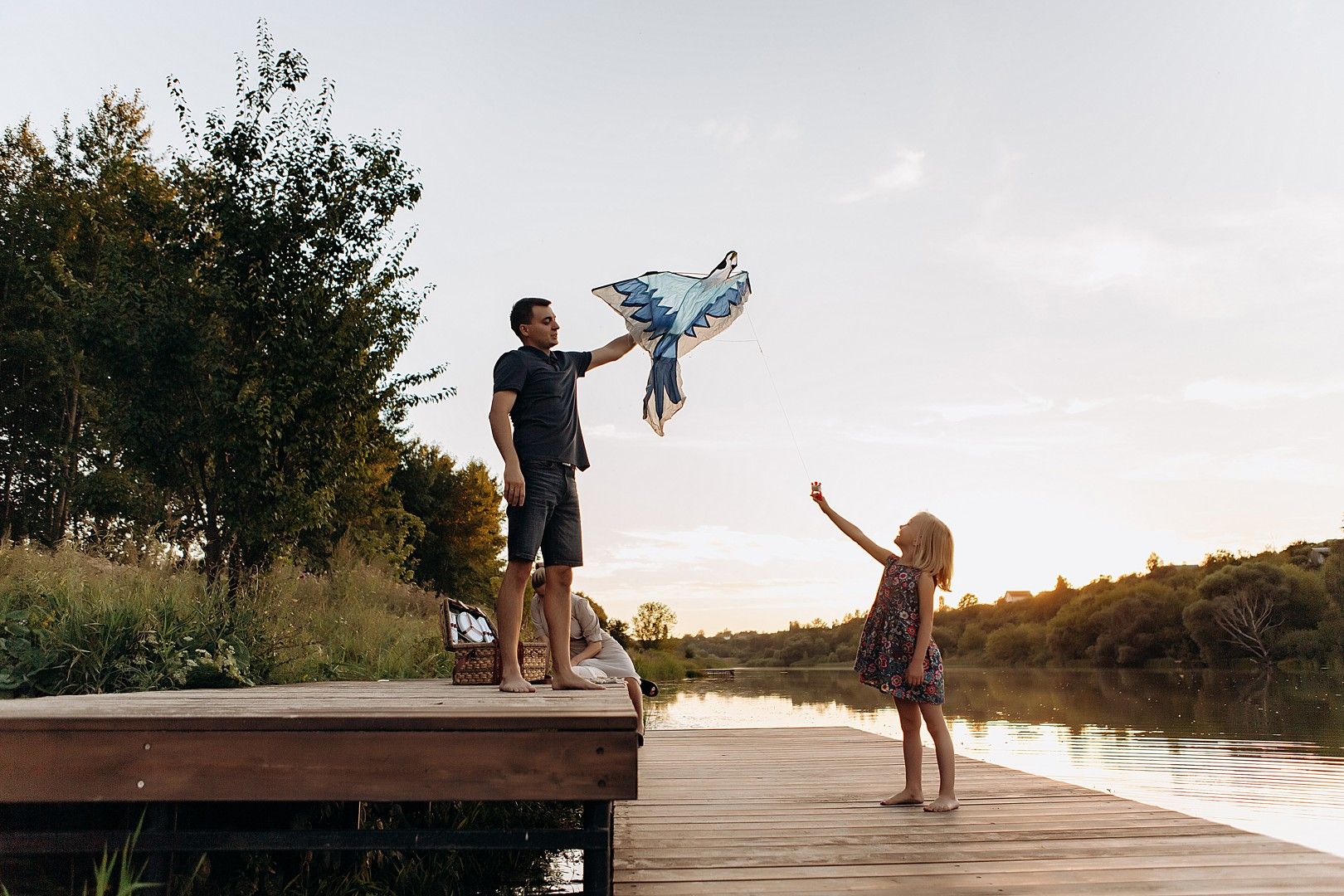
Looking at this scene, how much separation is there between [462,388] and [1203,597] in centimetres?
3856

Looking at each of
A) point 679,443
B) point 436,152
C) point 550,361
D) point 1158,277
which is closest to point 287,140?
point 436,152

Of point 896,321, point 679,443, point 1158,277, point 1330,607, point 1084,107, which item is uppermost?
point 1084,107

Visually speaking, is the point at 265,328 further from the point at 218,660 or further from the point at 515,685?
the point at 515,685

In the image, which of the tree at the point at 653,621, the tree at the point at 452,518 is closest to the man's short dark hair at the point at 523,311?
the tree at the point at 452,518

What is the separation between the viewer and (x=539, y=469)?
376cm

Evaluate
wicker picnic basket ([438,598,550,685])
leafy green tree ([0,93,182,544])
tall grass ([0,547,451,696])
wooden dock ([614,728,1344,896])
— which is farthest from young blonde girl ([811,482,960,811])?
leafy green tree ([0,93,182,544])

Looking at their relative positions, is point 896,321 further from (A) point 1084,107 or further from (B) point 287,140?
(B) point 287,140

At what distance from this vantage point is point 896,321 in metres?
14.6

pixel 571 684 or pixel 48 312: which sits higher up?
pixel 48 312

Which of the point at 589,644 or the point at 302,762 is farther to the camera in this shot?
the point at 589,644

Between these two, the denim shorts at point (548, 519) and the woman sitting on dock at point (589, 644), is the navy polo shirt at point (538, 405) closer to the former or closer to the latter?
the denim shorts at point (548, 519)

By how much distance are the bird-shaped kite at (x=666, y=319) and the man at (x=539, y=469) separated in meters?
0.67

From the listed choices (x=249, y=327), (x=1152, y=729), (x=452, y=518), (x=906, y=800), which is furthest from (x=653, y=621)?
(x=906, y=800)

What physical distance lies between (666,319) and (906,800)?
109 inches
